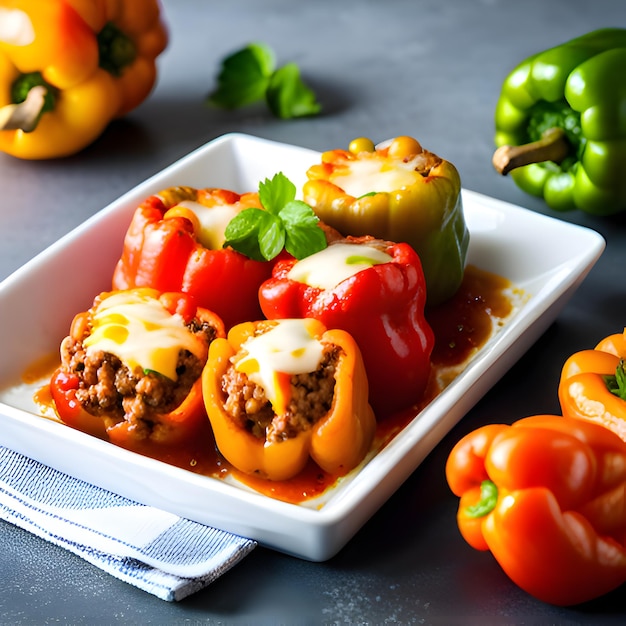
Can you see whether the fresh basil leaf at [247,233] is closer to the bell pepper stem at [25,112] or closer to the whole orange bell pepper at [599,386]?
the whole orange bell pepper at [599,386]

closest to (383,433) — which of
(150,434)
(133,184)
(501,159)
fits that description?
(150,434)

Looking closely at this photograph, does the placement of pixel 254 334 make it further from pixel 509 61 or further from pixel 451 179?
pixel 509 61

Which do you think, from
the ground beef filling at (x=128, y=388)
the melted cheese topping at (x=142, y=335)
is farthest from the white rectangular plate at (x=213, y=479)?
the melted cheese topping at (x=142, y=335)

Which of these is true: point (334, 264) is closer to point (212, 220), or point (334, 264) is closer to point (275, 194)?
point (275, 194)

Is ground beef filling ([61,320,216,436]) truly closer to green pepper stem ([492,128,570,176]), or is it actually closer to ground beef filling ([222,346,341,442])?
ground beef filling ([222,346,341,442])

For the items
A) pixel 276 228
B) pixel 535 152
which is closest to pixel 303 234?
pixel 276 228
